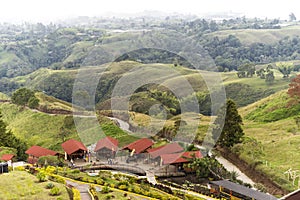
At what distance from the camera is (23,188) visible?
1727 cm

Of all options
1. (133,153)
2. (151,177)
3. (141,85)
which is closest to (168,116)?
(133,153)

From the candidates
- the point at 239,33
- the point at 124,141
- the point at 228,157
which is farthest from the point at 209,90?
the point at 239,33

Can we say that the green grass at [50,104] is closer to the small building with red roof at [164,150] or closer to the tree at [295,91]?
the small building with red roof at [164,150]

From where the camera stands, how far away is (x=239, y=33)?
440 ft

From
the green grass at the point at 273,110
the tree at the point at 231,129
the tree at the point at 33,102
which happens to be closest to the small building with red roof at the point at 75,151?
the tree at the point at 231,129

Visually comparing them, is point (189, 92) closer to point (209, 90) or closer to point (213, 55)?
point (209, 90)

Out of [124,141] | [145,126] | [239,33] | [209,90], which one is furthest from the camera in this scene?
[239,33]

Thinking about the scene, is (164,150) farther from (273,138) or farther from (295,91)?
(295,91)

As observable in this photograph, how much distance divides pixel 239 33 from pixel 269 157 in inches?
4230

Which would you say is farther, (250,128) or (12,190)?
(250,128)

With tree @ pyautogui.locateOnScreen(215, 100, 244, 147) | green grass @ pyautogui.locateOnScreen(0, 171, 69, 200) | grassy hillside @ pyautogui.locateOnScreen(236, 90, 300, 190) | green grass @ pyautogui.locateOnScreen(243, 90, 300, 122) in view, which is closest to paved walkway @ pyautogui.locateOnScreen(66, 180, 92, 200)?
green grass @ pyautogui.locateOnScreen(0, 171, 69, 200)

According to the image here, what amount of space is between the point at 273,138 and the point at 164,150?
10.6m

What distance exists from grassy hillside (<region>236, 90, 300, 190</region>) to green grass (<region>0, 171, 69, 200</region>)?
15.6 metres

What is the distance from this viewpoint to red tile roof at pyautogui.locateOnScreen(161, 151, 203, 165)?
1204 inches
